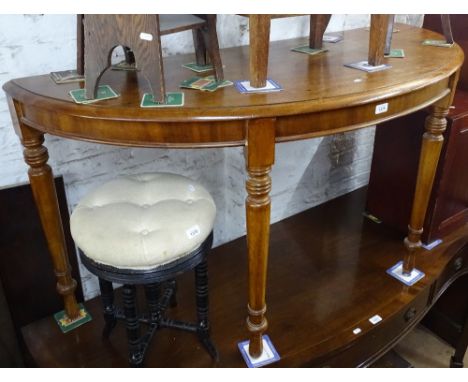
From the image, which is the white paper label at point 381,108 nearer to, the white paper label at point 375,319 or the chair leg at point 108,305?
the white paper label at point 375,319

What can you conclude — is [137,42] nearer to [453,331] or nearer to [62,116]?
[62,116]

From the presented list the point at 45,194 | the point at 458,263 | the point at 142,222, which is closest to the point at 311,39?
the point at 142,222

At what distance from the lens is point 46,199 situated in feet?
3.56

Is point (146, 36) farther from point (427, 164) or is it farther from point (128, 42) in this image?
point (427, 164)

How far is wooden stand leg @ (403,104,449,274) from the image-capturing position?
46.9 inches

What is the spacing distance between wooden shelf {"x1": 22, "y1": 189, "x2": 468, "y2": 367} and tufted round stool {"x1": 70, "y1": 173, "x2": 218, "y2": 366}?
0.14m

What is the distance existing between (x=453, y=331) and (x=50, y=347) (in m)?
1.44

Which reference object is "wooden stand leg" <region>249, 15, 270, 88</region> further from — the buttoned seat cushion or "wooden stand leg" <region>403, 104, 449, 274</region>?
"wooden stand leg" <region>403, 104, 449, 274</region>

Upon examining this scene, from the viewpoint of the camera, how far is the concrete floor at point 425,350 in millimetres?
1728

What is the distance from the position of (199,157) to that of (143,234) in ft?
1.98

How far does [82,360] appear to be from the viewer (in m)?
1.19
